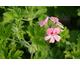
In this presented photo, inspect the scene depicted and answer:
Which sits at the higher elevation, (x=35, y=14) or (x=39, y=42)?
(x=35, y=14)

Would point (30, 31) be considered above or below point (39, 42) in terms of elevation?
above

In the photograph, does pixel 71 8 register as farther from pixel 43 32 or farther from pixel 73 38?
pixel 43 32

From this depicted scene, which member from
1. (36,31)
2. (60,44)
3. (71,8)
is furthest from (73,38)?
(36,31)

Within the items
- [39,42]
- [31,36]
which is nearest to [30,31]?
[31,36]

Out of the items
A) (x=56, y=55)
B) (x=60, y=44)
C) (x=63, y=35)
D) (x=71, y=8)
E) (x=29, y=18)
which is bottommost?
(x=56, y=55)

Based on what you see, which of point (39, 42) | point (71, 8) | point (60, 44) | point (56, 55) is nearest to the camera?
point (39, 42)

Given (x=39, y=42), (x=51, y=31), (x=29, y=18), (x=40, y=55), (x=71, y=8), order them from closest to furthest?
1. (x=51, y=31)
2. (x=39, y=42)
3. (x=40, y=55)
4. (x=29, y=18)
5. (x=71, y=8)

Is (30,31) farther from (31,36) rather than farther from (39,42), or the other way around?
(39,42)

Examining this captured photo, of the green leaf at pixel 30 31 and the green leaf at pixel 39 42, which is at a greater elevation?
the green leaf at pixel 30 31

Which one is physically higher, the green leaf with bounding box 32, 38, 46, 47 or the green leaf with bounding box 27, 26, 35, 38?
the green leaf with bounding box 27, 26, 35, 38

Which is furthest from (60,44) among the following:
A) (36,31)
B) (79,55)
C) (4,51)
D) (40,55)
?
(4,51)

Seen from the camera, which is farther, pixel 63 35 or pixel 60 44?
pixel 60 44
